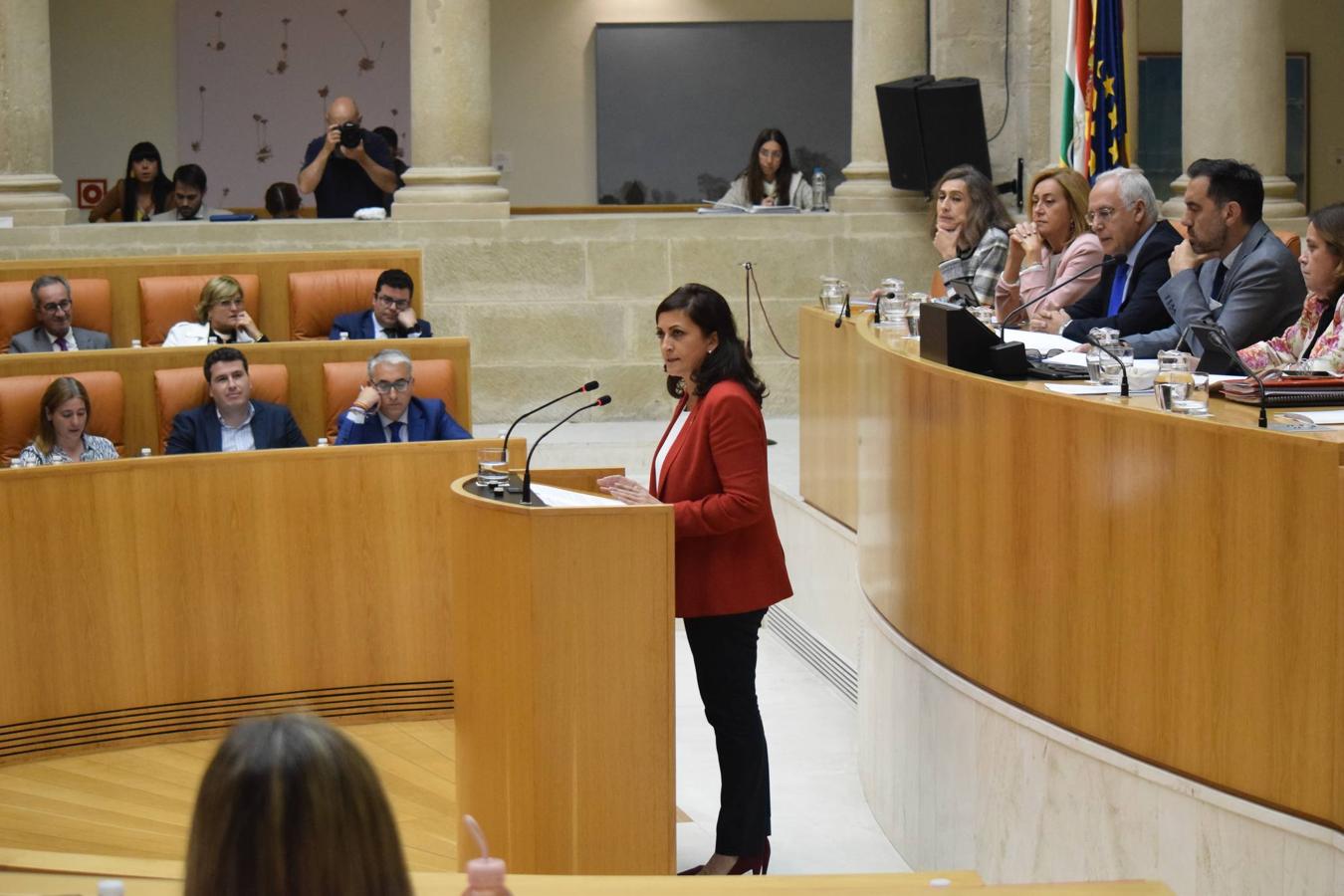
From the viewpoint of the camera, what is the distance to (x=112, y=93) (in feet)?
Result: 39.6

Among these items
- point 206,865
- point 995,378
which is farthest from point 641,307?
point 206,865

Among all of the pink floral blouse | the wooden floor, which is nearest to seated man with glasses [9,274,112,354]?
the wooden floor

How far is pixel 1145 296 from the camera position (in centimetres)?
446

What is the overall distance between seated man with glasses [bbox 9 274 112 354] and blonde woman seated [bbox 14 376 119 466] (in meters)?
1.36

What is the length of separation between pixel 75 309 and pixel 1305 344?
5.23 metres

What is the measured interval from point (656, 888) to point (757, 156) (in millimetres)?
7058

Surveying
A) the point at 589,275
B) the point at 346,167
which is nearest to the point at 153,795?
the point at 589,275

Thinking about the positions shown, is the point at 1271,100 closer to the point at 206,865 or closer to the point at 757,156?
the point at 757,156

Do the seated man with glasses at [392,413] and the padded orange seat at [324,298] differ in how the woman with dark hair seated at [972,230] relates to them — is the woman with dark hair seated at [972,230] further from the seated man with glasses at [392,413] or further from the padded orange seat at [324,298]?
the padded orange seat at [324,298]

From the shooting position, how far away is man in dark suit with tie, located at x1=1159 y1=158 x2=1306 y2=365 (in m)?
3.89

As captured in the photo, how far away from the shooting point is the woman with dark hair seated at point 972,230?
19.1 feet

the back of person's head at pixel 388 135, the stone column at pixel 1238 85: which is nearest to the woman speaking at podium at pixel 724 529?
the stone column at pixel 1238 85

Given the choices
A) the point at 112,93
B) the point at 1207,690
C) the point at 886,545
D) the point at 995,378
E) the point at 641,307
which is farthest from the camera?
the point at 112,93

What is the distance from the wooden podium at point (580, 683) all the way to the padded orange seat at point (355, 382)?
2.47 metres
